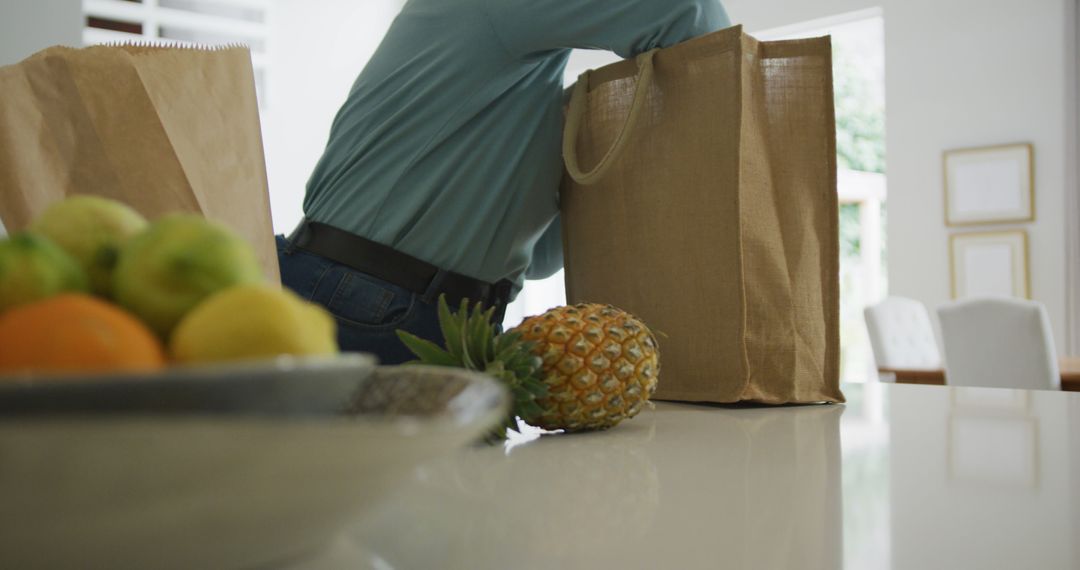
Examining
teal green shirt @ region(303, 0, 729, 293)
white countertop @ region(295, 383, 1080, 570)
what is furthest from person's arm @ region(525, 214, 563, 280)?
white countertop @ region(295, 383, 1080, 570)

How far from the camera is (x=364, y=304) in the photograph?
1028mm

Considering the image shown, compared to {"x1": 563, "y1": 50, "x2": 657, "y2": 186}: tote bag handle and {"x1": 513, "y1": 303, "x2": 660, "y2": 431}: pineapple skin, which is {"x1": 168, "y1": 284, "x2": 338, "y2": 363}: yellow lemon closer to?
{"x1": 513, "y1": 303, "x2": 660, "y2": 431}: pineapple skin

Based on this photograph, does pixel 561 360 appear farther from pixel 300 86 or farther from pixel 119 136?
pixel 300 86

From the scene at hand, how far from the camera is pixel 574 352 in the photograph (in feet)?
2.08

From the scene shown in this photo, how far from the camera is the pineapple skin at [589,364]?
635mm

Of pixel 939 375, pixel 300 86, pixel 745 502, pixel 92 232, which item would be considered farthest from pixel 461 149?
pixel 300 86

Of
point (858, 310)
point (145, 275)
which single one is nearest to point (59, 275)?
point (145, 275)

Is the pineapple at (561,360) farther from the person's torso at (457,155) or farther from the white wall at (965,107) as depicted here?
the white wall at (965,107)

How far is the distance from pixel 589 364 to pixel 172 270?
43cm

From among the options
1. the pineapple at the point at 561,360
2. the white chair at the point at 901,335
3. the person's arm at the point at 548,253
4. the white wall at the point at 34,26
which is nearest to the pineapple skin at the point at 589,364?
the pineapple at the point at 561,360

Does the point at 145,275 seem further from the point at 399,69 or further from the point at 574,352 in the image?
the point at 399,69

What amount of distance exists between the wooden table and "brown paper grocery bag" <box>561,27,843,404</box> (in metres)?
2.57

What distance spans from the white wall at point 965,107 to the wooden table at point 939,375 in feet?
2.78

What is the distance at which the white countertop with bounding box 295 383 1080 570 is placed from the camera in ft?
1.14
